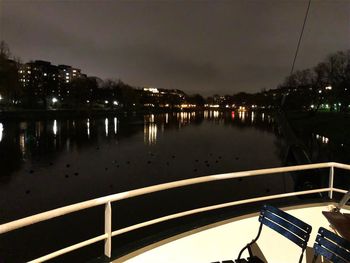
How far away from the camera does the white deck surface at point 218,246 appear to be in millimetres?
3480

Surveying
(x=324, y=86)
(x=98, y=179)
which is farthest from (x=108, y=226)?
(x=324, y=86)

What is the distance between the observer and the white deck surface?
3.48 m

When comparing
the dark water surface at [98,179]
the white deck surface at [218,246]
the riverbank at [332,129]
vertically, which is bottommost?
the dark water surface at [98,179]

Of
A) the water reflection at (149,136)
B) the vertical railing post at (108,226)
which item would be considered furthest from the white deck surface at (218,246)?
the water reflection at (149,136)

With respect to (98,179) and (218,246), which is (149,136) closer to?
(98,179)

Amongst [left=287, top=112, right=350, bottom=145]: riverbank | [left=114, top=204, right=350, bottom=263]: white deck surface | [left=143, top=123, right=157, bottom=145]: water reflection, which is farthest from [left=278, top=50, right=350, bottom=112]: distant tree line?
[left=114, top=204, right=350, bottom=263]: white deck surface

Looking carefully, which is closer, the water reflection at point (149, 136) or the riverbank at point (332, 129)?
the riverbank at point (332, 129)

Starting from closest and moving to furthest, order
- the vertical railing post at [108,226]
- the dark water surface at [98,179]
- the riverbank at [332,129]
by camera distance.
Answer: the vertical railing post at [108,226] → the dark water surface at [98,179] → the riverbank at [332,129]

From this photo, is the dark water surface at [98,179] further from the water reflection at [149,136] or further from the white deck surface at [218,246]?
the white deck surface at [218,246]

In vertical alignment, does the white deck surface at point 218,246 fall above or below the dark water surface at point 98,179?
above

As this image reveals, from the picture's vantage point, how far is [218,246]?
379 cm

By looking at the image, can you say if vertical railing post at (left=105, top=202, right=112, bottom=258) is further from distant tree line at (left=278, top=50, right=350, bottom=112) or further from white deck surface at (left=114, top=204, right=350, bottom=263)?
distant tree line at (left=278, top=50, right=350, bottom=112)

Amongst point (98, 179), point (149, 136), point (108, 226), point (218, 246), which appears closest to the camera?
point (108, 226)

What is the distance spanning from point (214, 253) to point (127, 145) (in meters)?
31.8
